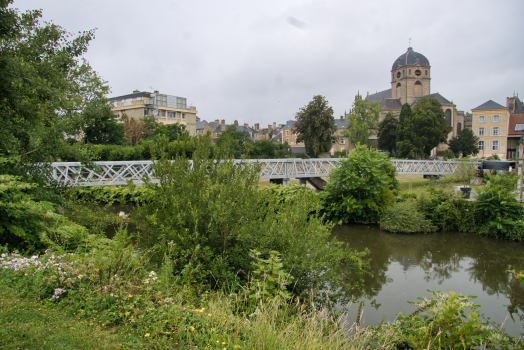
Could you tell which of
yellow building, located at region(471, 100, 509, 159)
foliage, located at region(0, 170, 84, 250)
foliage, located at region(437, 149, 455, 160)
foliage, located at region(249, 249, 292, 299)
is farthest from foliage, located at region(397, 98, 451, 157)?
foliage, located at region(0, 170, 84, 250)

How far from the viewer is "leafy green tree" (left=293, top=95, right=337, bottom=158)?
129 feet

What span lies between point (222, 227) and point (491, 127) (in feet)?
208

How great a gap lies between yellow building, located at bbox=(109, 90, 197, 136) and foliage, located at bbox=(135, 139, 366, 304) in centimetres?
5005

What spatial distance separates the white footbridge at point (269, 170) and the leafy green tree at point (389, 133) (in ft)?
73.1

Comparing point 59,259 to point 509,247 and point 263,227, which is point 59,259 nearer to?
point 263,227

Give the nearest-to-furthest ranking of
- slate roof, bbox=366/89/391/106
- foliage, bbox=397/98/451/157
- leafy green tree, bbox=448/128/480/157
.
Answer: foliage, bbox=397/98/451/157, leafy green tree, bbox=448/128/480/157, slate roof, bbox=366/89/391/106

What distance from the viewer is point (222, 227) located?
4.83 metres

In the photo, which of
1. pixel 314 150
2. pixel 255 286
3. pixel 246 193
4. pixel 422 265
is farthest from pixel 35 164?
pixel 314 150

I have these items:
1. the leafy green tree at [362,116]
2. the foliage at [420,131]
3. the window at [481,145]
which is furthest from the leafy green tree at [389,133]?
the window at [481,145]

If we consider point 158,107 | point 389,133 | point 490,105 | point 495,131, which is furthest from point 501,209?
point 490,105

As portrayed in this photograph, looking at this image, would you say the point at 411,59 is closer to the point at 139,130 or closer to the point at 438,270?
the point at 139,130

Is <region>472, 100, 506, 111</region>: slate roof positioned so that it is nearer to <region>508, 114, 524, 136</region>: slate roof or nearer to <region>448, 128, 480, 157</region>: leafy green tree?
<region>508, 114, 524, 136</region>: slate roof

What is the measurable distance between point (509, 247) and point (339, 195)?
6752 mm

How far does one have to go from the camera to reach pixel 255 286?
425cm
